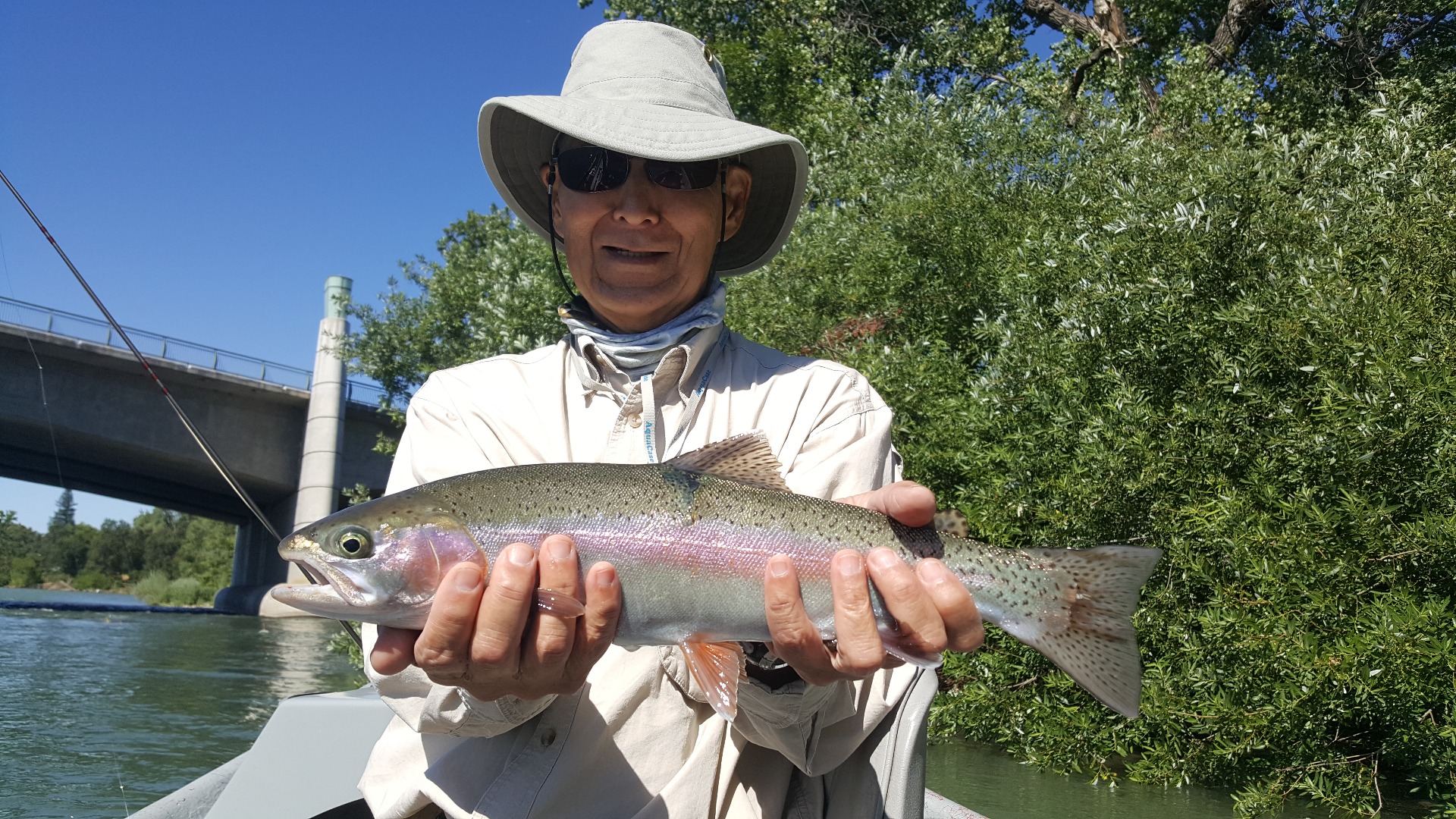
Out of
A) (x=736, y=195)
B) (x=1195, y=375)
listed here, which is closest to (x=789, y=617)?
(x=736, y=195)

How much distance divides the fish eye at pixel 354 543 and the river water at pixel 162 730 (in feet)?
21.0

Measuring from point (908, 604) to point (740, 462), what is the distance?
0.56 metres

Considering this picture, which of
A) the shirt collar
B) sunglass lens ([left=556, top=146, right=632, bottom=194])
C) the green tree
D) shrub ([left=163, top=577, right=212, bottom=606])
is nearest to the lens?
the shirt collar

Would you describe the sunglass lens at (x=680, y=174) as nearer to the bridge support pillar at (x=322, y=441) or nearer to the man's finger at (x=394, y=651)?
the man's finger at (x=394, y=651)

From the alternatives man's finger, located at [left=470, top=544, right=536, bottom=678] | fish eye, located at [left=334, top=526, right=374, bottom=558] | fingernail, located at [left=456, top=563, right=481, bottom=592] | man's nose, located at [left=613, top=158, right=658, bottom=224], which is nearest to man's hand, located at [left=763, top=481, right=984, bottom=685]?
man's finger, located at [left=470, top=544, right=536, bottom=678]

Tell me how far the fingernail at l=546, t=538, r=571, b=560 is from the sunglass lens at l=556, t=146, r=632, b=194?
1272 millimetres

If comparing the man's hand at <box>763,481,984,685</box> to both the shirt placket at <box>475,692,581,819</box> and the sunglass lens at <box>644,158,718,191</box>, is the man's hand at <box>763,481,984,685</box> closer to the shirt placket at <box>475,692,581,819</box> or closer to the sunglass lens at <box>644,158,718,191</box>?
the shirt placket at <box>475,692,581,819</box>

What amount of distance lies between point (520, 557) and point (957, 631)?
106cm

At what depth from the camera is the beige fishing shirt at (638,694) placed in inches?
103

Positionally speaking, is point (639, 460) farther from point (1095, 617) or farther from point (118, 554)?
point (118, 554)

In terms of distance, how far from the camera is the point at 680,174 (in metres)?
3.28

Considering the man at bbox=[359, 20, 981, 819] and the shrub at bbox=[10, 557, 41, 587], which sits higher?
the man at bbox=[359, 20, 981, 819]

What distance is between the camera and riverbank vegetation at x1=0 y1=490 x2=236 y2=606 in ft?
236

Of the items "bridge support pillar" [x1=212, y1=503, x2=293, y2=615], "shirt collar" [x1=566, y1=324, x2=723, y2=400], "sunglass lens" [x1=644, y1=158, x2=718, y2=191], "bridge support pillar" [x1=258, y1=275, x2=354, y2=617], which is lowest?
"bridge support pillar" [x1=212, y1=503, x2=293, y2=615]
